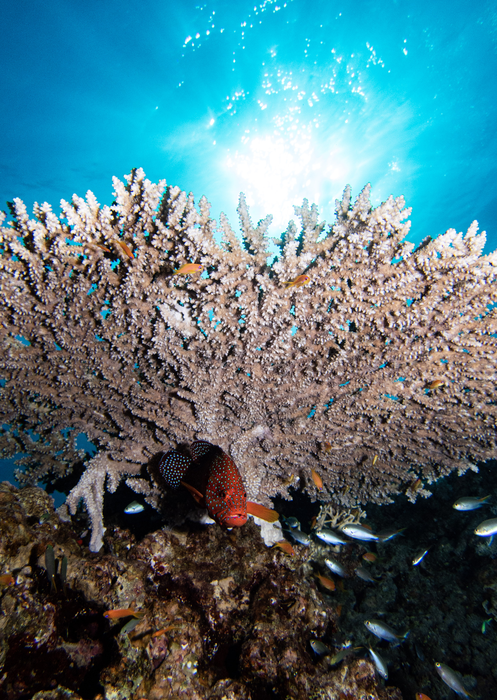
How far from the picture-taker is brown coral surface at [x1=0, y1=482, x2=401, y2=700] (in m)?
2.39

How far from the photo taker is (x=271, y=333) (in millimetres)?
2799

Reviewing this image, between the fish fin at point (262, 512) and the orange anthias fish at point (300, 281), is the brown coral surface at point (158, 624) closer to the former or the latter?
the fish fin at point (262, 512)

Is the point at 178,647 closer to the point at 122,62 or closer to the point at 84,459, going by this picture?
the point at 84,459

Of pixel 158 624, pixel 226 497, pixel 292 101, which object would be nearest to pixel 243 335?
pixel 226 497

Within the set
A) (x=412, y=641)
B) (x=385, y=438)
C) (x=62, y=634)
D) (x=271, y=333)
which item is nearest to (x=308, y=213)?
(x=271, y=333)

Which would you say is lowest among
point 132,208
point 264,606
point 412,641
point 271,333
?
point 412,641

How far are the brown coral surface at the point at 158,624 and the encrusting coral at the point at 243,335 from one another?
2.68 ft

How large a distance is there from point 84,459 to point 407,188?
24.1 metres

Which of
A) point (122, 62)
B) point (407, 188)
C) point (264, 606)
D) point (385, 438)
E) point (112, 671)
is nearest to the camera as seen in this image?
point (112, 671)

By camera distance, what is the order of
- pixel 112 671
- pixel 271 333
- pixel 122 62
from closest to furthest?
pixel 112 671, pixel 271 333, pixel 122 62

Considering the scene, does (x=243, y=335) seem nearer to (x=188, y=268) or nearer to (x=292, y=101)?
(x=188, y=268)

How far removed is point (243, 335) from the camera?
9.19 ft

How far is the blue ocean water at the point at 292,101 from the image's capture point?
13234 millimetres

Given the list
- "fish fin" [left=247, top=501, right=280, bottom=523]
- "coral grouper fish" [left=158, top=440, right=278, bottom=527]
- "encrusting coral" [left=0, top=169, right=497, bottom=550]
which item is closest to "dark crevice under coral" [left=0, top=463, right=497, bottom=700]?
"encrusting coral" [left=0, top=169, right=497, bottom=550]
